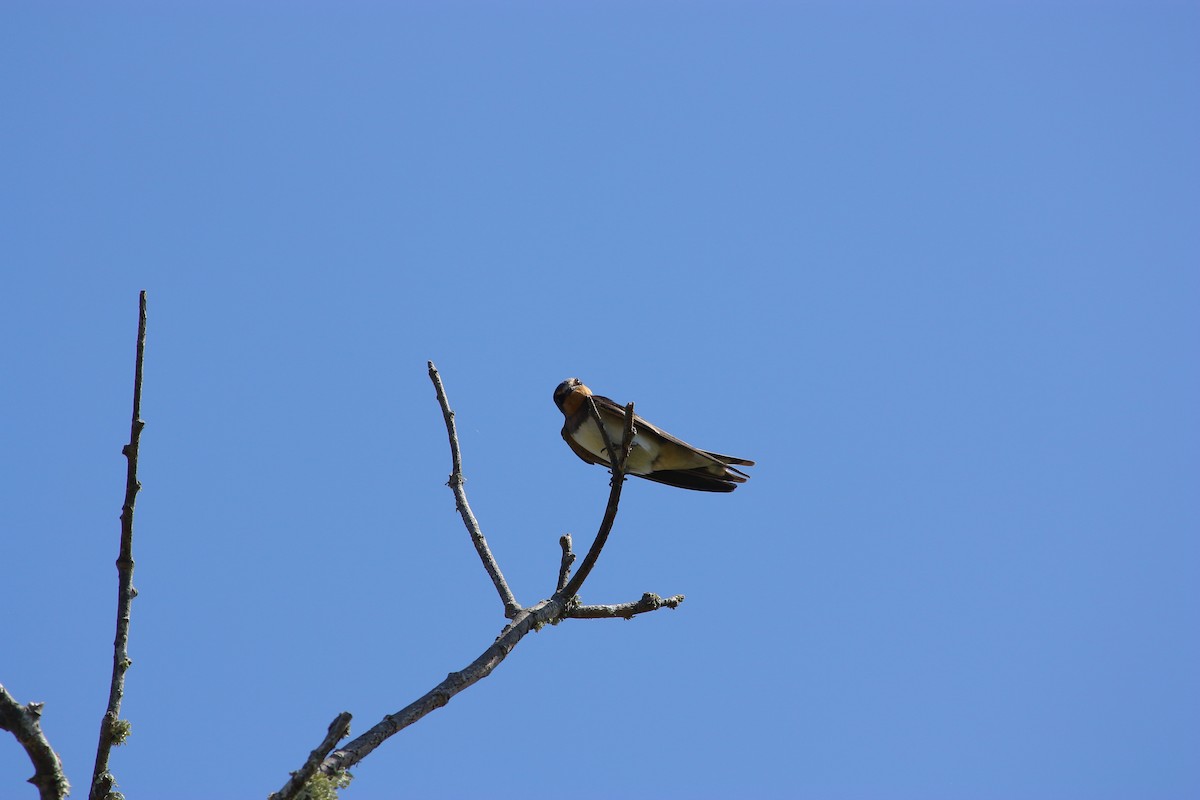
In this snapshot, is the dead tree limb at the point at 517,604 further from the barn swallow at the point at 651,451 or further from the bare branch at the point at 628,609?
the barn swallow at the point at 651,451

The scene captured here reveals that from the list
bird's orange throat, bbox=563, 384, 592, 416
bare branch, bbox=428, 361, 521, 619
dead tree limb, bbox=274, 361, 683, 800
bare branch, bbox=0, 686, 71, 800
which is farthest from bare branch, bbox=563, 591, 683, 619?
bird's orange throat, bbox=563, 384, 592, 416

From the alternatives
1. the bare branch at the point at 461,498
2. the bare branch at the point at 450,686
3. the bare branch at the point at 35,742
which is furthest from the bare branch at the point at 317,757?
the bare branch at the point at 461,498

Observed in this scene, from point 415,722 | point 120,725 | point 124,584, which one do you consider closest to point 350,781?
point 415,722

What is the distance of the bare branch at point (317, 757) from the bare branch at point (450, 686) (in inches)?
11.5

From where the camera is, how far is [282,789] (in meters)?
3.76

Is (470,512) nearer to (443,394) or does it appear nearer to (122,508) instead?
(443,394)

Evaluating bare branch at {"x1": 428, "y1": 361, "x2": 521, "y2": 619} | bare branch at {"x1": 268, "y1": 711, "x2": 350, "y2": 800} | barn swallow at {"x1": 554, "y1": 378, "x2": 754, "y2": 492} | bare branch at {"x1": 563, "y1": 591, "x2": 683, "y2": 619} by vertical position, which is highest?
barn swallow at {"x1": 554, "y1": 378, "x2": 754, "y2": 492}

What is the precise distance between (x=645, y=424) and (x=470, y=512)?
96.9 inches

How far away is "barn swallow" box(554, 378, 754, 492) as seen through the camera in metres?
8.37

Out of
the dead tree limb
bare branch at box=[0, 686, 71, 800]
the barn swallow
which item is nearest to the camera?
bare branch at box=[0, 686, 71, 800]

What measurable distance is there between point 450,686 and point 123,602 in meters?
1.48

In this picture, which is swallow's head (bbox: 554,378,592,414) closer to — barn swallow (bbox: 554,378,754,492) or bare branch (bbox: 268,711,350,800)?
barn swallow (bbox: 554,378,754,492)

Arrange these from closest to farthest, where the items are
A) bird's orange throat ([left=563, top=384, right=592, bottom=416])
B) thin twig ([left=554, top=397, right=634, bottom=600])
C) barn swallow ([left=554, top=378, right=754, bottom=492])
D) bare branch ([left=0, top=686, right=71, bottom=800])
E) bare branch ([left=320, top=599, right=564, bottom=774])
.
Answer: bare branch ([left=0, top=686, right=71, bottom=800])
bare branch ([left=320, top=599, right=564, bottom=774])
thin twig ([left=554, top=397, right=634, bottom=600])
barn swallow ([left=554, top=378, right=754, bottom=492])
bird's orange throat ([left=563, top=384, right=592, bottom=416])

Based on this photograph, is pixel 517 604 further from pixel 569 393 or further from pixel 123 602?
pixel 569 393
